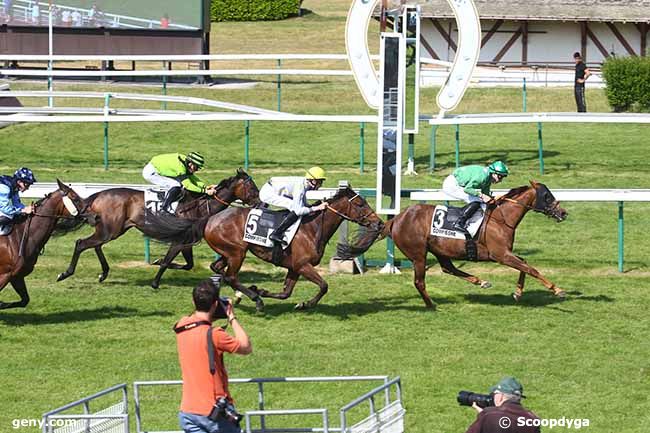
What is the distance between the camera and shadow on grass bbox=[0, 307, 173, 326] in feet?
39.4

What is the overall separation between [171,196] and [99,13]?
49.0 ft

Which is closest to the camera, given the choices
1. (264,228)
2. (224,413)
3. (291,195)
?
(224,413)

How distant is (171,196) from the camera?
13625mm

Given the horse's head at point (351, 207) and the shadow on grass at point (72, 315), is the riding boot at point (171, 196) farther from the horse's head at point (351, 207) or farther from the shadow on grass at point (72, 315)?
the horse's head at point (351, 207)

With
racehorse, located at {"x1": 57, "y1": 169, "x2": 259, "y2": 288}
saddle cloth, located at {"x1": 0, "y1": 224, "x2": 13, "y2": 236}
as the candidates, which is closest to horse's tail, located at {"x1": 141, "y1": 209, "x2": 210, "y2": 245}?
racehorse, located at {"x1": 57, "y1": 169, "x2": 259, "y2": 288}

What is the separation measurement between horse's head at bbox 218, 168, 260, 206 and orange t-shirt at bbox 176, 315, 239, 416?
6.48 metres

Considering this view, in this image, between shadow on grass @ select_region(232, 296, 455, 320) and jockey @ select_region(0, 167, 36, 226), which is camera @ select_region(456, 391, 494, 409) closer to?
shadow on grass @ select_region(232, 296, 455, 320)

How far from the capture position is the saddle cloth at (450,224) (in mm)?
12523

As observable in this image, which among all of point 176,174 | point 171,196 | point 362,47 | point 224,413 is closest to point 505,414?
point 224,413

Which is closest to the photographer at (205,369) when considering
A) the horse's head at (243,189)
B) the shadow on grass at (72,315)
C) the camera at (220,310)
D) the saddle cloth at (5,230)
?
the camera at (220,310)

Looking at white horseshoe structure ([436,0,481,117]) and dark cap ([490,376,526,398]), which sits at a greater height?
white horseshoe structure ([436,0,481,117])

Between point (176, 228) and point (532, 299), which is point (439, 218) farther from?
point (176, 228)

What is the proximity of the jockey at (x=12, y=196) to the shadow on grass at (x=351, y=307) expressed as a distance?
Result: 2426mm

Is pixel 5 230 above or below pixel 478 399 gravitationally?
above
